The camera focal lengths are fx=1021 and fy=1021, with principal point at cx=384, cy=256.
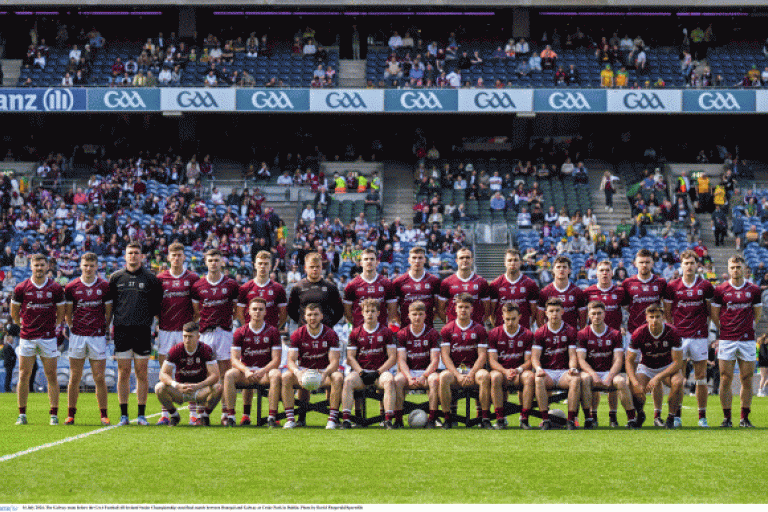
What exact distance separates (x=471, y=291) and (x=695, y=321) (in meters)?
2.66

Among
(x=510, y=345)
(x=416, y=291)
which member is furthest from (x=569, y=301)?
(x=416, y=291)

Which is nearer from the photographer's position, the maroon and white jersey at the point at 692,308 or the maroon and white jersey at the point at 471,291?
the maroon and white jersey at the point at 692,308

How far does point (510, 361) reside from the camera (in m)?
11.6

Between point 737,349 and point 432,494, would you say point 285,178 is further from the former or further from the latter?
point 432,494

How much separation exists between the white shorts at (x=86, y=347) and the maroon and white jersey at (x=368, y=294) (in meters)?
2.94

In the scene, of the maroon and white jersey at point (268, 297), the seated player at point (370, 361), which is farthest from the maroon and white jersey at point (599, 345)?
the maroon and white jersey at point (268, 297)

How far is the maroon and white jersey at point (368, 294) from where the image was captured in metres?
12.2

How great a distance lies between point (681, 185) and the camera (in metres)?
31.6

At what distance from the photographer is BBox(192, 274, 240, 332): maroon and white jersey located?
1213 cm

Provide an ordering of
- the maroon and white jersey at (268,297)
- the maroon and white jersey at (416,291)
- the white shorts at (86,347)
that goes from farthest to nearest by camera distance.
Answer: the maroon and white jersey at (416,291) → the maroon and white jersey at (268,297) → the white shorts at (86,347)

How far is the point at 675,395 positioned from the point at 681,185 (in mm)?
21056

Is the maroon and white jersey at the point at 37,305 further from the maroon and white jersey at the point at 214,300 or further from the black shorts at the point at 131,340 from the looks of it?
the maroon and white jersey at the point at 214,300

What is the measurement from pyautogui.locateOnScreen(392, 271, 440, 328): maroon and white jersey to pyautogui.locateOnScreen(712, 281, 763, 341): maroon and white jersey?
333cm

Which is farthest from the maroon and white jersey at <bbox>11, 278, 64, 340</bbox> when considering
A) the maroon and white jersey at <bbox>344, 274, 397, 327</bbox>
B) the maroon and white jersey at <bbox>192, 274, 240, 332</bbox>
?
the maroon and white jersey at <bbox>344, 274, 397, 327</bbox>
